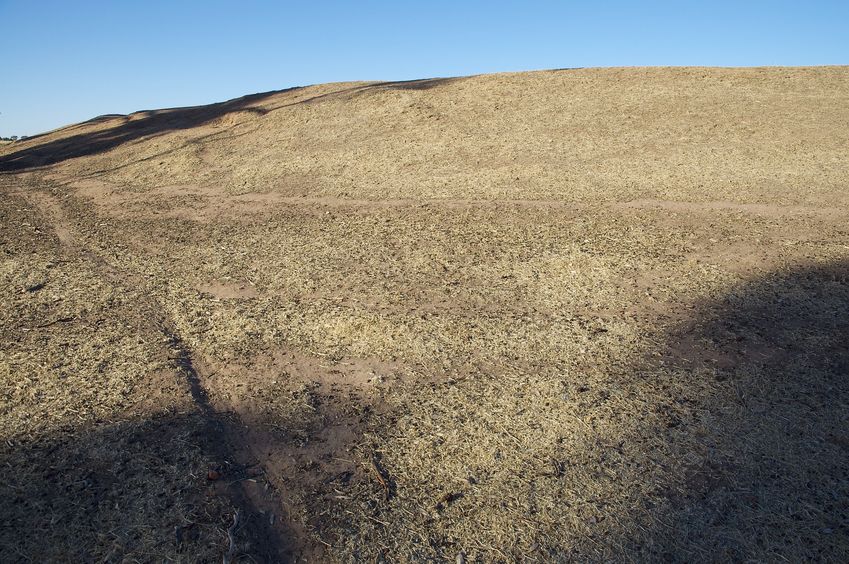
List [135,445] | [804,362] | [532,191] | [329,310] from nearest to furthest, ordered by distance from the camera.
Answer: [135,445] → [804,362] → [329,310] → [532,191]

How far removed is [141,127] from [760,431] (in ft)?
57.2

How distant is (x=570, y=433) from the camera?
12.0ft

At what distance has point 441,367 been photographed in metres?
4.52

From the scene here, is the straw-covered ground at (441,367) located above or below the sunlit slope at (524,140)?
below

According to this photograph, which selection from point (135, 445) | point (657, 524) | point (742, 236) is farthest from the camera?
point (742, 236)

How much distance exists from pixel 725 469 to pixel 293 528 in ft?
7.04

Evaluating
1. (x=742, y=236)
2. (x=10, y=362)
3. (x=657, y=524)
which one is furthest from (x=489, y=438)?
(x=742, y=236)

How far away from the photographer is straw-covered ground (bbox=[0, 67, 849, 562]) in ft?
9.84

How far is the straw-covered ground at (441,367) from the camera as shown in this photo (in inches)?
118

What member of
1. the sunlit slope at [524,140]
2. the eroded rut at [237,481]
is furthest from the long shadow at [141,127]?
the eroded rut at [237,481]

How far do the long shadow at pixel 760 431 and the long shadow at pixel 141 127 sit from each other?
495 inches

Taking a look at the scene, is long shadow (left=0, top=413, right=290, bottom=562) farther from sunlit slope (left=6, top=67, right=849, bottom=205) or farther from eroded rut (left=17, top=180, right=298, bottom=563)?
sunlit slope (left=6, top=67, right=849, bottom=205)

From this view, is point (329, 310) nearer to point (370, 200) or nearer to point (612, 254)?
point (612, 254)

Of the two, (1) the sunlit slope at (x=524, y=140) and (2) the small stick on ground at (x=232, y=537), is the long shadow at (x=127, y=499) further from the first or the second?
(1) the sunlit slope at (x=524, y=140)
